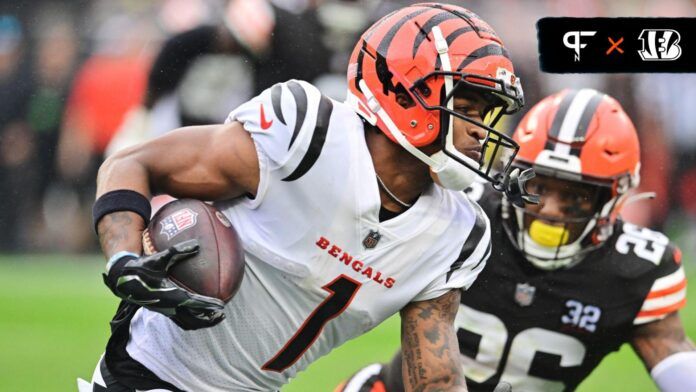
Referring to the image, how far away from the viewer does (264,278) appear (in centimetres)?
346

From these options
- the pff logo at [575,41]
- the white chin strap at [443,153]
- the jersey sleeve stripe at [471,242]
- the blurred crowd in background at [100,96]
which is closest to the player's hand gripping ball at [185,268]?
the white chin strap at [443,153]

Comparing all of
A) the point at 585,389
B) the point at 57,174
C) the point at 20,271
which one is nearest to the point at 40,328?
the point at 20,271

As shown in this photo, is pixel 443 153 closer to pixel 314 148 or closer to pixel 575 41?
pixel 314 148

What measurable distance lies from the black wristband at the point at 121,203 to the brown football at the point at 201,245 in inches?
2.1

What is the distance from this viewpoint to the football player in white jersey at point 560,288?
4.53 meters

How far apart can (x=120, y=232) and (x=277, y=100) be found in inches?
22.5

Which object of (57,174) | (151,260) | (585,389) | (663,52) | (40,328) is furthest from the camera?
(57,174)

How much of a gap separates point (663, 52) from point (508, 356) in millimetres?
3944

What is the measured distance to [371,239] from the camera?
3459 millimetres

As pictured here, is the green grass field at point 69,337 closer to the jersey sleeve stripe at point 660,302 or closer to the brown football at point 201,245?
the jersey sleeve stripe at point 660,302

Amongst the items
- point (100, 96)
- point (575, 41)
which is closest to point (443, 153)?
point (575, 41)

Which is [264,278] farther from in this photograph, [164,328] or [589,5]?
[589,5]

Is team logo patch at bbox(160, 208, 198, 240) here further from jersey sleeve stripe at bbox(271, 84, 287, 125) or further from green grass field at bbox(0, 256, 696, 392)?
green grass field at bbox(0, 256, 696, 392)

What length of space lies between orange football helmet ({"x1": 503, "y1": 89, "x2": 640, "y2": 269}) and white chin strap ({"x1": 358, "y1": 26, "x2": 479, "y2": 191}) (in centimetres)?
110
